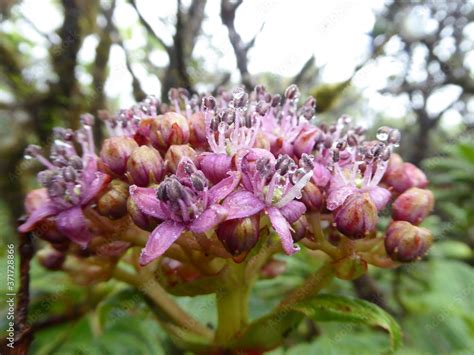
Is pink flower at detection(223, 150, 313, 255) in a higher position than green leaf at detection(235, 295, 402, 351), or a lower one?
higher

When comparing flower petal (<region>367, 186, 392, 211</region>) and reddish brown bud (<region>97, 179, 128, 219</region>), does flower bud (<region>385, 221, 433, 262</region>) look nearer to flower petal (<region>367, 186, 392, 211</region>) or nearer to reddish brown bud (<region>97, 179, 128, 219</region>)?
flower petal (<region>367, 186, 392, 211</region>)

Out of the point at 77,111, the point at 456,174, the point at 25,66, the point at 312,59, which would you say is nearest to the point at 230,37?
the point at 312,59

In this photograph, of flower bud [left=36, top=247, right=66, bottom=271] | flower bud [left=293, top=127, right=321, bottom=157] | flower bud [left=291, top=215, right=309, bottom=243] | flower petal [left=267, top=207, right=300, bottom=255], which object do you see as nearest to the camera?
flower petal [left=267, top=207, right=300, bottom=255]

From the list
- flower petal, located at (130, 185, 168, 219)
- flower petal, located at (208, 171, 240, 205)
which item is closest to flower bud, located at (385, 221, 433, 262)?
flower petal, located at (208, 171, 240, 205)

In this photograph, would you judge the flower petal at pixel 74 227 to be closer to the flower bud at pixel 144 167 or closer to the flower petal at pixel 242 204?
the flower bud at pixel 144 167

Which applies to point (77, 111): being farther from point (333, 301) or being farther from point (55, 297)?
point (333, 301)

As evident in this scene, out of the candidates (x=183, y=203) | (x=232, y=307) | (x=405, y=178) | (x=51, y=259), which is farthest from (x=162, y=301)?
(x=405, y=178)

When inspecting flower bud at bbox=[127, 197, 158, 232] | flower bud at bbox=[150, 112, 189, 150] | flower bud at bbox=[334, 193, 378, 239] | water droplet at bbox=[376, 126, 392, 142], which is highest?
flower bud at bbox=[150, 112, 189, 150]

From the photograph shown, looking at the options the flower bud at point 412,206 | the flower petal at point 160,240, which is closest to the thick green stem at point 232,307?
the flower petal at point 160,240
